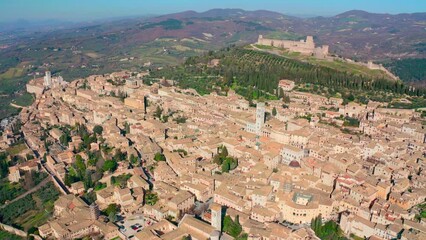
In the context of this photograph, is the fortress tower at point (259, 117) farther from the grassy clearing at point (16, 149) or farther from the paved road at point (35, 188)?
the grassy clearing at point (16, 149)

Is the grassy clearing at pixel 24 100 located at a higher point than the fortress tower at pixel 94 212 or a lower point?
lower

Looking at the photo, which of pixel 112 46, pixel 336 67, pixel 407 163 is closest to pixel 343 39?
pixel 112 46

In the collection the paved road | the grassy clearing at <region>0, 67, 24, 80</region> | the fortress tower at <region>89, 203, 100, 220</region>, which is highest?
the fortress tower at <region>89, 203, 100, 220</region>

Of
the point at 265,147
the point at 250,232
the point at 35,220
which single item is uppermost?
the point at 265,147

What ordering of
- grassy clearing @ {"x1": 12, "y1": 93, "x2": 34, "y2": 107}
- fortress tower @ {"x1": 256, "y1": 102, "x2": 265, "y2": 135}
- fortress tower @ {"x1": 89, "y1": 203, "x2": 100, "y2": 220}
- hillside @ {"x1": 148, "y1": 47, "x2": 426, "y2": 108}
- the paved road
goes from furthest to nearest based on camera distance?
grassy clearing @ {"x1": 12, "y1": 93, "x2": 34, "y2": 107} → hillside @ {"x1": 148, "y1": 47, "x2": 426, "y2": 108} → fortress tower @ {"x1": 256, "y1": 102, "x2": 265, "y2": 135} → the paved road → fortress tower @ {"x1": 89, "y1": 203, "x2": 100, "y2": 220}

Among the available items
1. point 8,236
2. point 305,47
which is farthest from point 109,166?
point 305,47

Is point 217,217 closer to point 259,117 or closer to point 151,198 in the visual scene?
point 151,198

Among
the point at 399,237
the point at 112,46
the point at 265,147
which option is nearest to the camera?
the point at 399,237

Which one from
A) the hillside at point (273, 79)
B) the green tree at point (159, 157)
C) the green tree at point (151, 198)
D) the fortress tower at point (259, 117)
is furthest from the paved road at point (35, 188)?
the hillside at point (273, 79)

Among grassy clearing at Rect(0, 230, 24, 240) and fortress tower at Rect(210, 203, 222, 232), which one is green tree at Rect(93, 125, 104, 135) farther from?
fortress tower at Rect(210, 203, 222, 232)

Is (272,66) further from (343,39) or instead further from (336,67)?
(343,39)

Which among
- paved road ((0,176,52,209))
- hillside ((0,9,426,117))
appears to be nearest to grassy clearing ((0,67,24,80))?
hillside ((0,9,426,117))
